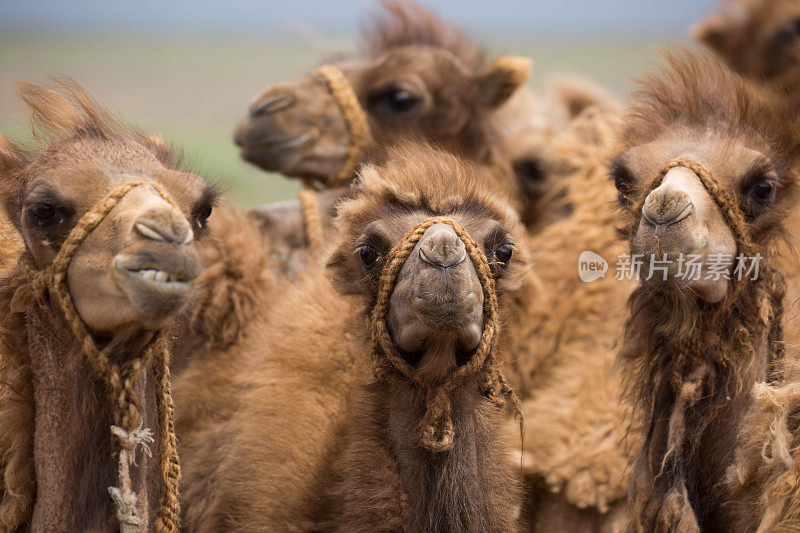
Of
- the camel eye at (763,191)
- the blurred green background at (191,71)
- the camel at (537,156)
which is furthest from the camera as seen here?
the blurred green background at (191,71)

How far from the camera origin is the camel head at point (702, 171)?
321 cm

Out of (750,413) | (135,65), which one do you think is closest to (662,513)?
(750,413)

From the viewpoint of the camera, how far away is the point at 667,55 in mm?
4098

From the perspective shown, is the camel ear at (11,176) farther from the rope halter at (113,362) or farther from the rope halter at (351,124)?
the rope halter at (351,124)

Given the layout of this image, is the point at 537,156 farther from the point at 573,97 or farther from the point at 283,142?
the point at 283,142

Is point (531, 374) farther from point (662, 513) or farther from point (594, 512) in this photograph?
point (662, 513)

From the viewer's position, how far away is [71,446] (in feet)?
9.46

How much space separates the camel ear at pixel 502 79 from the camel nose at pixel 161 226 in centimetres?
310

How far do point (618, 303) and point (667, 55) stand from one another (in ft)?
4.45

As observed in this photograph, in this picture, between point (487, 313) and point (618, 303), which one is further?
point (618, 303)

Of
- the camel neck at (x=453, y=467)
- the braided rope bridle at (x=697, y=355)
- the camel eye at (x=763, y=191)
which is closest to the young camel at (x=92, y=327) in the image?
the camel neck at (x=453, y=467)

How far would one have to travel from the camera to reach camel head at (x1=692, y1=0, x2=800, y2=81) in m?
6.12

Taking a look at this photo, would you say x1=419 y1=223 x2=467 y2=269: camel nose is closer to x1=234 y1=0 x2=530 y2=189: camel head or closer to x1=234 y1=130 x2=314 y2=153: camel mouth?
x1=234 y1=0 x2=530 y2=189: camel head

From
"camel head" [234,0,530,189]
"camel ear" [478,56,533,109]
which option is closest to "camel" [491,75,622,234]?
"camel ear" [478,56,533,109]
